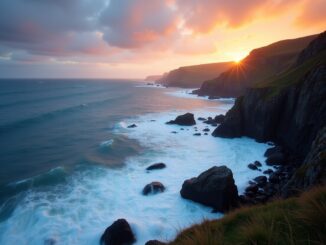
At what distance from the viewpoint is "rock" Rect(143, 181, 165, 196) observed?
23513 mm

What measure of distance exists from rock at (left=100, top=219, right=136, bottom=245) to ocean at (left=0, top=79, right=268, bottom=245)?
0.66 m

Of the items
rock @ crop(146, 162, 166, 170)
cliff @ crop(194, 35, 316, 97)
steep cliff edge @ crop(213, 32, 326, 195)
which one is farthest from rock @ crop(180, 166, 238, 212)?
cliff @ crop(194, 35, 316, 97)

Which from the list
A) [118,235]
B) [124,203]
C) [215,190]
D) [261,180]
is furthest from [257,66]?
[118,235]

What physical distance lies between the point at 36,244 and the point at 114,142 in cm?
2446

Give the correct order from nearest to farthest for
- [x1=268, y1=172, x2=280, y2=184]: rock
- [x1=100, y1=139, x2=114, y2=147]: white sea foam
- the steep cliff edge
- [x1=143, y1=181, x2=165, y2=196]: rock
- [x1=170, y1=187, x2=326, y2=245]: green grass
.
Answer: [x1=170, y1=187, x2=326, y2=245]: green grass → [x1=143, y1=181, x2=165, y2=196]: rock → [x1=268, y1=172, x2=280, y2=184]: rock → the steep cliff edge → [x1=100, y1=139, x2=114, y2=147]: white sea foam

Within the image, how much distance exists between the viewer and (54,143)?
40.7 meters

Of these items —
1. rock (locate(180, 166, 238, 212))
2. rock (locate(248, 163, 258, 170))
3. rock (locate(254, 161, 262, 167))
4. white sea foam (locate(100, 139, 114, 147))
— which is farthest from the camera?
white sea foam (locate(100, 139, 114, 147))

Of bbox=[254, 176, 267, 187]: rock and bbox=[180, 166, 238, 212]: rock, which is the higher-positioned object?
bbox=[180, 166, 238, 212]: rock

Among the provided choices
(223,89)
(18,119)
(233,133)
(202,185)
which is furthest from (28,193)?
(223,89)

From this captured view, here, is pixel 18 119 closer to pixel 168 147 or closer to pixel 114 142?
pixel 114 142

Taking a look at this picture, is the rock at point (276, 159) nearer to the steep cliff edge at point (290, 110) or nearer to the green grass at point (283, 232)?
the steep cliff edge at point (290, 110)

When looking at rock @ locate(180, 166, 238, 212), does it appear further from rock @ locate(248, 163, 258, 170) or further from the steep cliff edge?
the steep cliff edge

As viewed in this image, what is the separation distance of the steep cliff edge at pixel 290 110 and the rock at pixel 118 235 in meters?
18.6

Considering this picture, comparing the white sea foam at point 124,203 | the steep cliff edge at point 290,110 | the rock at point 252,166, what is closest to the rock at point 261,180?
the white sea foam at point 124,203
